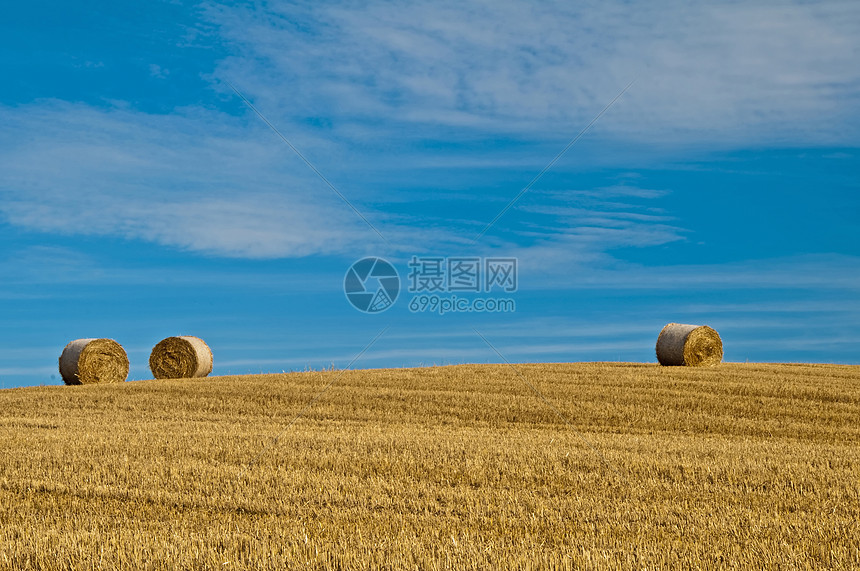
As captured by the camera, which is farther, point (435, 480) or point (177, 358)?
point (177, 358)

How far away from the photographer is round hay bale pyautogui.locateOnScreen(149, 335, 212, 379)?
23.6 m

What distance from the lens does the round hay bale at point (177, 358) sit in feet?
77.5

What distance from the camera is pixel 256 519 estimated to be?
7.96m

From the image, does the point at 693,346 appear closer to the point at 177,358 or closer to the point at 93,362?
the point at 177,358

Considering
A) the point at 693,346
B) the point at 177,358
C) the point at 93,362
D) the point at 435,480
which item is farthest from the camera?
the point at 693,346

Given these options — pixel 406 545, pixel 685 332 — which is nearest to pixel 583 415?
pixel 685 332

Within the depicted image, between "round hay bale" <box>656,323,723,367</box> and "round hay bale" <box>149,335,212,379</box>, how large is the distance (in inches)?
594

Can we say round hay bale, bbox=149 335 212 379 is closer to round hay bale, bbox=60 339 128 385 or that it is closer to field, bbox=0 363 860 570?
round hay bale, bbox=60 339 128 385

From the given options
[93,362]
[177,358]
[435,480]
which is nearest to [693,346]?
[177,358]

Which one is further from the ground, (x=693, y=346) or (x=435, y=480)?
(x=693, y=346)

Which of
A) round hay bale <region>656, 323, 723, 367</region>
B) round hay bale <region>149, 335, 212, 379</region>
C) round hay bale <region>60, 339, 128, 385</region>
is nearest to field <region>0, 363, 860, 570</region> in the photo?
round hay bale <region>60, 339, 128, 385</region>

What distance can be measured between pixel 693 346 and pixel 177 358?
53.9 ft

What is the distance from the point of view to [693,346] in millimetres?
24859

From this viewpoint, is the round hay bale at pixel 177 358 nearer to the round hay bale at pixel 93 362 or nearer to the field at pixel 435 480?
the round hay bale at pixel 93 362
